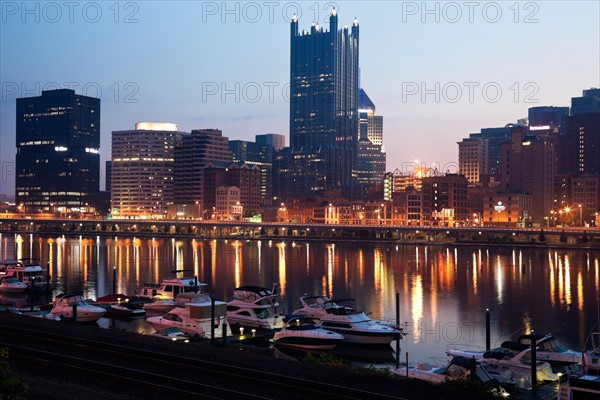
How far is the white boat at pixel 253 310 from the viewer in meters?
50.9

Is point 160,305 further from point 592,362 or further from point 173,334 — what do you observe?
point 592,362

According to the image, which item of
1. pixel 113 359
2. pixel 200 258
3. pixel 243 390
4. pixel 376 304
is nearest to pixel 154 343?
pixel 113 359

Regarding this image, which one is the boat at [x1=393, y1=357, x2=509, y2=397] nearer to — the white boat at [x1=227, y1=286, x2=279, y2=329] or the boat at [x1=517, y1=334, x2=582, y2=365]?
the boat at [x1=517, y1=334, x2=582, y2=365]

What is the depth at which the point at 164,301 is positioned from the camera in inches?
2328

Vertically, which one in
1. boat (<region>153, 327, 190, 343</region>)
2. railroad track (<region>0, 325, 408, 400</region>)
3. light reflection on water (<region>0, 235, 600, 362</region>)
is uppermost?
railroad track (<region>0, 325, 408, 400</region>)

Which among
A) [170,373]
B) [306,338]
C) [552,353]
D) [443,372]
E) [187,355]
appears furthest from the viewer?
[306,338]

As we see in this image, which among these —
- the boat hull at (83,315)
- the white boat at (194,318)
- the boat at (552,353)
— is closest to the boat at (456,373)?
the boat at (552,353)

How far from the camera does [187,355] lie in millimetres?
32531

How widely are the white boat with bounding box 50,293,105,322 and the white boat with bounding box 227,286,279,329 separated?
1015cm

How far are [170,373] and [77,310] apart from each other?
2686 centimetres

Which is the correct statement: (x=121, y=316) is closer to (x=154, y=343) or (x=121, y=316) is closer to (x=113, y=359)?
(x=154, y=343)

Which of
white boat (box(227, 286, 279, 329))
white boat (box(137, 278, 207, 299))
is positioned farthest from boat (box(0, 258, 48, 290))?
white boat (box(227, 286, 279, 329))

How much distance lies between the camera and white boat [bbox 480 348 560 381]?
35.5 metres

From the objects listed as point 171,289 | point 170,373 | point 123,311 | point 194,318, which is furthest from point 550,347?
point 171,289
